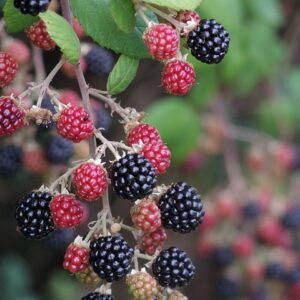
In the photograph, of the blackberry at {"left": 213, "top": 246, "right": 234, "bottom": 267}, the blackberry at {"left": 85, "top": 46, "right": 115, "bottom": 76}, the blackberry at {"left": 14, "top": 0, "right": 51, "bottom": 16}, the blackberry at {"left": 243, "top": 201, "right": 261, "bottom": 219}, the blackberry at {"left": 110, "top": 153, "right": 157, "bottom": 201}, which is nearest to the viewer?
the blackberry at {"left": 14, "top": 0, "right": 51, "bottom": 16}

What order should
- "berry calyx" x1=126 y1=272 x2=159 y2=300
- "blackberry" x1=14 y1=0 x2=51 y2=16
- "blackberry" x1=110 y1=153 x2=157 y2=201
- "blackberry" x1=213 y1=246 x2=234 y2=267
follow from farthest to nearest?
1. "blackberry" x1=213 y1=246 x2=234 y2=267
2. "berry calyx" x1=126 y1=272 x2=159 y2=300
3. "blackberry" x1=110 y1=153 x2=157 y2=201
4. "blackberry" x1=14 y1=0 x2=51 y2=16

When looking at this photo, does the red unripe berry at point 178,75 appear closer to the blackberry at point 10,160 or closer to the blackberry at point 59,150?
the blackberry at point 59,150

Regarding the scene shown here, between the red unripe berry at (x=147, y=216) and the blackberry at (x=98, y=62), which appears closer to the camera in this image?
the red unripe berry at (x=147, y=216)

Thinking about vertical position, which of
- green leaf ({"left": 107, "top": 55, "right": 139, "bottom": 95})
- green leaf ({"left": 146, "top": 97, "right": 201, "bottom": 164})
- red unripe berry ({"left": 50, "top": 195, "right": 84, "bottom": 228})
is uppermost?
green leaf ({"left": 107, "top": 55, "right": 139, "bottom": 95})

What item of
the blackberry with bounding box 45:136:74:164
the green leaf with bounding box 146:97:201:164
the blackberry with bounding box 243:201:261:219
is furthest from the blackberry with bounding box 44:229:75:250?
the blackberry with bounding box 243:201:261:219

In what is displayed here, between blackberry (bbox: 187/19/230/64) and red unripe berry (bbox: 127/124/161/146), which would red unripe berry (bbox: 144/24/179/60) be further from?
red unripe berry (bbox: 127/124/161/146)

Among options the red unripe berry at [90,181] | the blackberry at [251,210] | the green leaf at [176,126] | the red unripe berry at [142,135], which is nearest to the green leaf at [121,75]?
the red unripe berry at [142,135]

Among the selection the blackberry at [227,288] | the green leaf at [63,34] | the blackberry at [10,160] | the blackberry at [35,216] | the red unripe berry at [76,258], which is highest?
the green leaf at [63,34]
